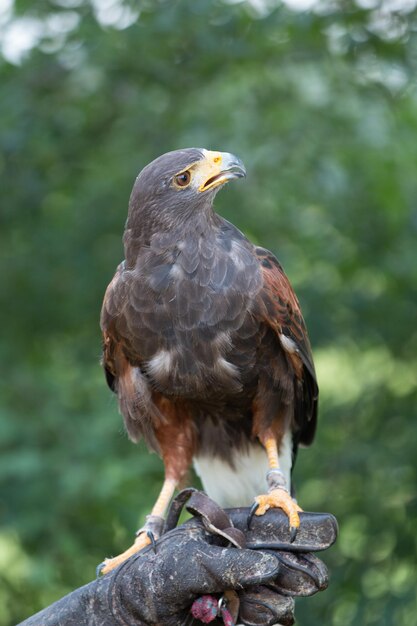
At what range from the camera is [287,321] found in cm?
430

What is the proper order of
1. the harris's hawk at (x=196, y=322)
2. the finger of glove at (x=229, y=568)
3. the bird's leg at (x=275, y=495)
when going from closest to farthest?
the finger of glove at (x=229, y=568) → the bird's leg at (x=275, y=495) → the harris's hawk at (x=196, y=322)

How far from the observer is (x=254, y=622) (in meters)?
3.58

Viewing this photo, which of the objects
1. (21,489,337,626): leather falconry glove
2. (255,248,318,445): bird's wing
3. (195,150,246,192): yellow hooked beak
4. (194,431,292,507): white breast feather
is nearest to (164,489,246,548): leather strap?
(21,489,337,626): leather falconry glove

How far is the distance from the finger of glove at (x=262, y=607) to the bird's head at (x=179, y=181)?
1.52 m

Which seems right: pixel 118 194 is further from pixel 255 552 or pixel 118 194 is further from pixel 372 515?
pixel 255 552

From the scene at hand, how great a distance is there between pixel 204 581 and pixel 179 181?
1.61 meters

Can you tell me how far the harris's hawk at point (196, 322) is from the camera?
4.10 meters

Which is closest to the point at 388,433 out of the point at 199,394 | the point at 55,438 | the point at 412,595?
the point at 412,595

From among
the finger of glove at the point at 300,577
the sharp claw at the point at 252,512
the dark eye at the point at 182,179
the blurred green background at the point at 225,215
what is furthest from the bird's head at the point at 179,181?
the blurred green background at the point at 225,215

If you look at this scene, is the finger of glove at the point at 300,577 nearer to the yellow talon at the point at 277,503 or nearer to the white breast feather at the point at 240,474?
the yellow talon at the point at 277,503

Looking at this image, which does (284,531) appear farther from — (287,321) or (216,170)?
(216,170)

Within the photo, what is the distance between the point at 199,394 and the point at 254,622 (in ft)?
3.39

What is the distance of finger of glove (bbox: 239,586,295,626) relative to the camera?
355 cm

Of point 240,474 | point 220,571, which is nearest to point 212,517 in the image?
point 220,571
